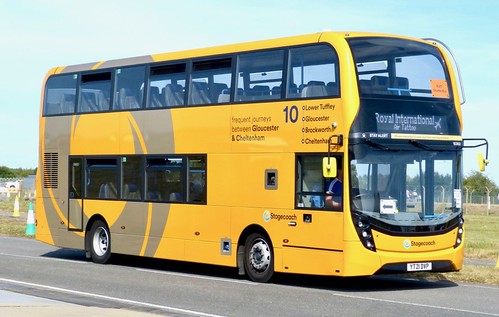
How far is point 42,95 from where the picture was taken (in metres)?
24.7

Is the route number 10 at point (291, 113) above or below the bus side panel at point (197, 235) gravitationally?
above

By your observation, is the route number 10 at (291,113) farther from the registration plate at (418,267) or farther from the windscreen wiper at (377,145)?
the registration plate at (418,267)

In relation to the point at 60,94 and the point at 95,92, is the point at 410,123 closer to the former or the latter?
the point at 95,92

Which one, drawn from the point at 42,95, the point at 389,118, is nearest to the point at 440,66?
the point at 389,118

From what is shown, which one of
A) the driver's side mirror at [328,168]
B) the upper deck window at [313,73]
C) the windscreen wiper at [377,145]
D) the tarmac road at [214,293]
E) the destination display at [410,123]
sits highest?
the upper deck window at [313,73]

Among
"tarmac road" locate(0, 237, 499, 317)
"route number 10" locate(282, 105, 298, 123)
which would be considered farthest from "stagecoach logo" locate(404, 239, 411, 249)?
"route number 10" locate(282, 105, 298, 123)

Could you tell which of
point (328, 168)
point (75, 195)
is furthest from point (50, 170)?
point (328, 168)

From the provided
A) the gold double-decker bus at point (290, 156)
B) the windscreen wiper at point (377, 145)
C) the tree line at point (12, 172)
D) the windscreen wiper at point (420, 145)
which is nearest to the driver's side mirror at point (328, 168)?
the gold double-decker bus at point (290, 156)

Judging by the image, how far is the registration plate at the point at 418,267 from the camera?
17.1 meters

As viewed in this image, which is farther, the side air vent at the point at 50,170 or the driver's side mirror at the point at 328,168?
the side air vent at the point at 50,170

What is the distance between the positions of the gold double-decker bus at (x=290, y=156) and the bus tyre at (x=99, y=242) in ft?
0.77

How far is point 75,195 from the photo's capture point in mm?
23875

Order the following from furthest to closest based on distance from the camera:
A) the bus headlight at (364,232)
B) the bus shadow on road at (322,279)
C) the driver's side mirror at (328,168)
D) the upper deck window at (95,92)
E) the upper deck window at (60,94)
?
1. the upper deck window at (60,94)
2. the upper deck window at (95,92)
3. the bus shadow on road at (322,279)
4. the bus headlight at (364,232)
5. the driver's side mirror at (328,168)

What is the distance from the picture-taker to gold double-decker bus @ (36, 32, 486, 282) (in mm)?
17141
